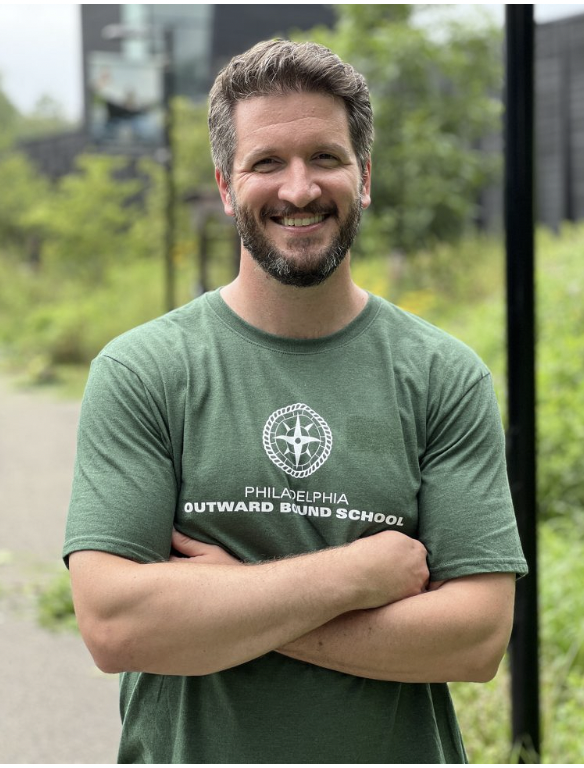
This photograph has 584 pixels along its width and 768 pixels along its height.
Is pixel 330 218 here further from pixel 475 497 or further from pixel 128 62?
pixel 128 62

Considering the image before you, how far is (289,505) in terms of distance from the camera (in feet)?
6.60

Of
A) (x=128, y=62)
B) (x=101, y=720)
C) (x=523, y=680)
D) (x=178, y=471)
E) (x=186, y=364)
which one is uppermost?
(x=128, y=62)

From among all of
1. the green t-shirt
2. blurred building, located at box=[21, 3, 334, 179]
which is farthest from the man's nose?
blurred building, located at box=[21, 3, 334, 179]

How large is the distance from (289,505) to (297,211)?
0.58 metres

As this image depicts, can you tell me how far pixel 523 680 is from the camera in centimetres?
363

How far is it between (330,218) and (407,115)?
52.6 ft

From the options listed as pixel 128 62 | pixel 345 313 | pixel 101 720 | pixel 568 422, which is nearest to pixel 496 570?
pixel 345 313

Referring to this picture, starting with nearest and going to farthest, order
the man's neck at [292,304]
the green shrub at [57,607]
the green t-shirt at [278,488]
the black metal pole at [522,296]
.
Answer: the green t-shirt at [278,488] → the man's neck at [292,304] → the black metal pole at [522,296] → the green shrub at [57,607]

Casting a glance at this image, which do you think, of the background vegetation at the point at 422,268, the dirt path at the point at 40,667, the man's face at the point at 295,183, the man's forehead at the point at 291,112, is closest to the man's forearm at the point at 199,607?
the man's face at the point at 295,183

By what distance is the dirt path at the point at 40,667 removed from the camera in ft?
15.3

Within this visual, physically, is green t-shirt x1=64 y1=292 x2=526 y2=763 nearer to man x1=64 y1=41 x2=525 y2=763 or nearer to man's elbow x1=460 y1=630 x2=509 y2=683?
man x1=64 y1=41 x2=525 y2=763

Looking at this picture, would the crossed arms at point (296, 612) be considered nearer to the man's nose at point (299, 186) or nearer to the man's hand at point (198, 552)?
the man's hand at point (198, 552)

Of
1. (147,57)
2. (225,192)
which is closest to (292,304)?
(225,192)

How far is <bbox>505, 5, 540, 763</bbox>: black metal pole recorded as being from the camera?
134 inches
